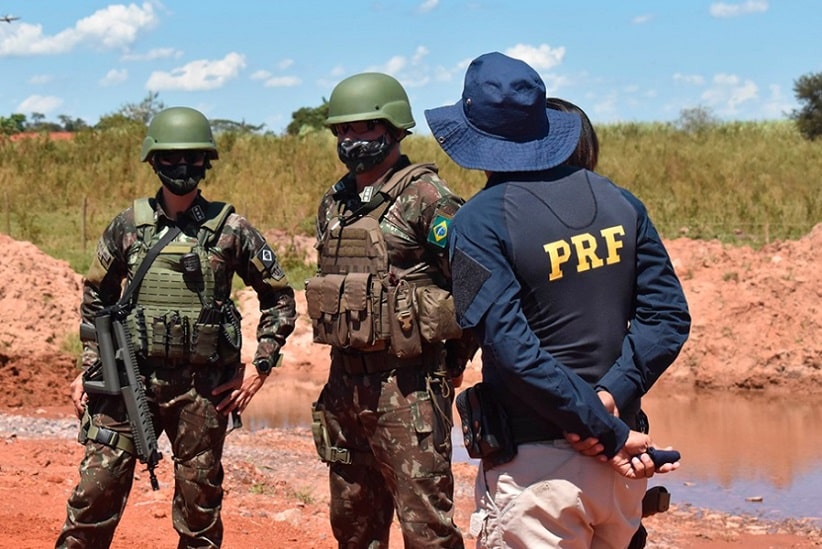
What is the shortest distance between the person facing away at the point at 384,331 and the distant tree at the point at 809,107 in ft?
115

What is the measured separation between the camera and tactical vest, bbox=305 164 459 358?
4523mm

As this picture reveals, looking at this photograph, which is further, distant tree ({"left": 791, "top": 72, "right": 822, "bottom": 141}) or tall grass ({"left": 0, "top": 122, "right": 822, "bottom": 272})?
distant tree ({"left": 791, "top": 72, "right": 822, "bottom": 141})

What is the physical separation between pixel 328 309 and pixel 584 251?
1756mm

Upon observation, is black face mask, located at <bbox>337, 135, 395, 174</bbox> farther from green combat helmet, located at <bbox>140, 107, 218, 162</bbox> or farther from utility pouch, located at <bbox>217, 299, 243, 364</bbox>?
utility pouch, located at <bbox>217, 299, 243, 364</bbox>

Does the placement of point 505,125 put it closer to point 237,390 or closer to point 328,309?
point 328,309

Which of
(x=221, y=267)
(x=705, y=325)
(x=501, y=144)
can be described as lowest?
(x=705, y=325)

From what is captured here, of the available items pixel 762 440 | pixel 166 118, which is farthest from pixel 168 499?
pixel 762 440

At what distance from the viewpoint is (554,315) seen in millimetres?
3127

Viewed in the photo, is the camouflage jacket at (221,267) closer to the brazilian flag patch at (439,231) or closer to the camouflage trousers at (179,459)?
the camouflage trousers at (179,459)

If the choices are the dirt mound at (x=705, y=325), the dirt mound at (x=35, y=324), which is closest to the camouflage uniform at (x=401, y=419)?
the dirt mound at (x=35, y=324)

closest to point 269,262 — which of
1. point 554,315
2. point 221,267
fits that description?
point 221,267

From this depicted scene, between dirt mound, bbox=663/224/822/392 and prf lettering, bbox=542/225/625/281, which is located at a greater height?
prf lettering, bbox=542/225/625/281

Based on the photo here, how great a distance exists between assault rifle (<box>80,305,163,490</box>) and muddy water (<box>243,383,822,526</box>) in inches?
212

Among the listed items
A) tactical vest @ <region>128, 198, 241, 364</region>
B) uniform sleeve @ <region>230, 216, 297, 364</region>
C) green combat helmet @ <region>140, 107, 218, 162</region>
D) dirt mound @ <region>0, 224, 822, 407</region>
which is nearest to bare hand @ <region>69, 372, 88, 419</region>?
tactical vest @ <region>128, 198, 241, 364</region>
